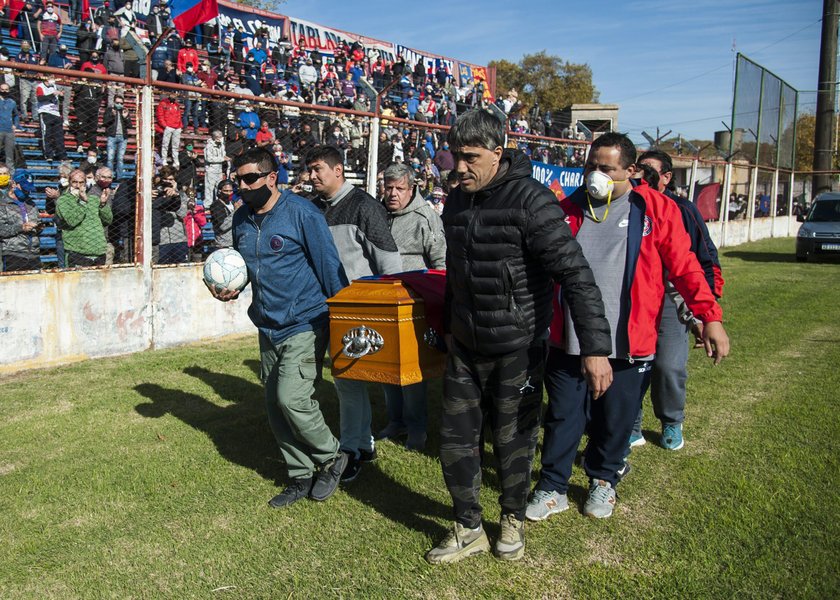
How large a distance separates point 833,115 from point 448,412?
3413 centimetres

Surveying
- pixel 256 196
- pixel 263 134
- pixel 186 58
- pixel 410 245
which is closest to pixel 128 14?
pixel 186 58

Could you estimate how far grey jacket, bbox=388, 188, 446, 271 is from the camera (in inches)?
215

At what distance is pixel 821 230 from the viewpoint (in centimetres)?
1869

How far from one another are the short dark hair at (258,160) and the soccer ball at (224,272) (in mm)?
539

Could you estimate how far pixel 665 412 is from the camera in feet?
16.9

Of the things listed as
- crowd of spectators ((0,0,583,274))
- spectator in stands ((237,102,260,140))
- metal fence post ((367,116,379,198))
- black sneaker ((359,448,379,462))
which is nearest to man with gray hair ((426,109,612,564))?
black sneaker ((359,448,379,462))

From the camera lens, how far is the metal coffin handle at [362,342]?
382 cm

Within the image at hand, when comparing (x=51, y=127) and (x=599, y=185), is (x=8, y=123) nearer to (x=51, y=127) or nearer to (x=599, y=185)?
(x=51, y=127)

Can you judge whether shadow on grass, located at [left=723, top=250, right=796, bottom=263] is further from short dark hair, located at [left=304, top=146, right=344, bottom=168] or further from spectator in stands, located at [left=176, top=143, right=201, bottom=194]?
short dark hair, located at [left=304, top=146, right=344, bottom=168]

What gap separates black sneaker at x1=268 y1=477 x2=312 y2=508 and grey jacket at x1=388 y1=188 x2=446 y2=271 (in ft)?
5.87

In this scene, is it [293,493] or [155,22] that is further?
[155,22]

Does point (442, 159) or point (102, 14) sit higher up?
point (102, 14)

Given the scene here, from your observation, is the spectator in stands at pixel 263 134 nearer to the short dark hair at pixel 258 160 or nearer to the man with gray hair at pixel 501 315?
the short dark hair at pixel 258 160

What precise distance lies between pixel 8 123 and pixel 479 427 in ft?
31.3
